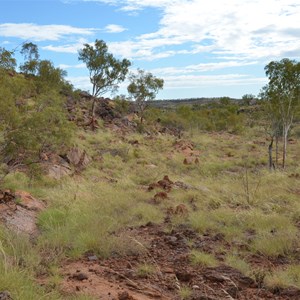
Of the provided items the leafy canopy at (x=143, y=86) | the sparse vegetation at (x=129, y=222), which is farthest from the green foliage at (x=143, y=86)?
the sparse vegetation at (x=129, y=222)

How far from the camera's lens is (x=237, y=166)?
66.9 ft

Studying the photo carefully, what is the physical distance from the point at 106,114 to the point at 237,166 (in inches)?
858

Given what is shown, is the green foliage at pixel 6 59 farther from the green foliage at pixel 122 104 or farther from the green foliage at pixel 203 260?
the green foliage at pixel 122 104

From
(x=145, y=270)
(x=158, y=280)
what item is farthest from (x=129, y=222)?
(x=158, y=280)

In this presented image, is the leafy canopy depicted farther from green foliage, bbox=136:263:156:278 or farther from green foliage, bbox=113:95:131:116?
green foliage, bbox=136:263:156:278

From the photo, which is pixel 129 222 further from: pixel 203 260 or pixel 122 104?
pixel 122 104

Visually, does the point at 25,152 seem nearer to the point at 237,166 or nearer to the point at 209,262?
the point at 209,262

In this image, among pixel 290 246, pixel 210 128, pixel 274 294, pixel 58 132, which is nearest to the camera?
pixel 274 294

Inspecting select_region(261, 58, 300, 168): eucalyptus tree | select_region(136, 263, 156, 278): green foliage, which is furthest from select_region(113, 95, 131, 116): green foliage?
select_region(136, 263, 156, 278): green foliage

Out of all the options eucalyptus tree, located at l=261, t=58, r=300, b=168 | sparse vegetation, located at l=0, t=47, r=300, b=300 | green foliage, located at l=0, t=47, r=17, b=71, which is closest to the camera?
sparse vegetation, located at l=0, t=47, r=300, b=300

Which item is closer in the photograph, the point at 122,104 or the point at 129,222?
the point at 129,222

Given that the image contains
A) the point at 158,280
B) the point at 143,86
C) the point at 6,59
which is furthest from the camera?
the point at 143,86

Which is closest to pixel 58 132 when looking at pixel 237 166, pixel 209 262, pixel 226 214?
pixel 226 214

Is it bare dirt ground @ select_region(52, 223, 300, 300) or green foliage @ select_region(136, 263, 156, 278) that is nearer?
bare dirt ground @ select_region(52, 223, 300, 300)
